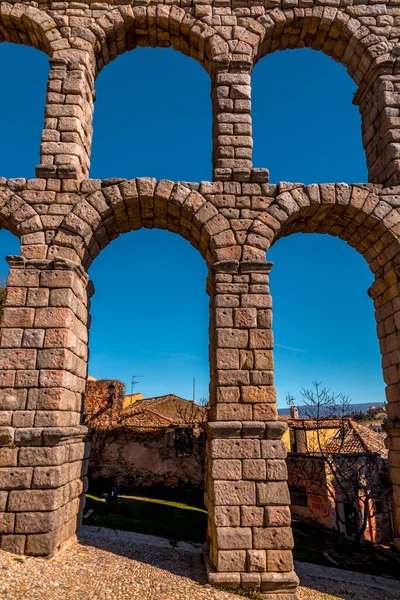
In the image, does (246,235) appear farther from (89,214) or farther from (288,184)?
(89,214)

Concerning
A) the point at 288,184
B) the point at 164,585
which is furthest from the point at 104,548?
the point at 288,184

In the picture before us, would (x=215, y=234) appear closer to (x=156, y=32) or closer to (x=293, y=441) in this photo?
(x=156, y=32)

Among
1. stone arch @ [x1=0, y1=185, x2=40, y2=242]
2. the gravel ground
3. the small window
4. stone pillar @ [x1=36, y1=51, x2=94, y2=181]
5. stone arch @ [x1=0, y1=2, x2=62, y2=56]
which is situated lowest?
the gravel ground

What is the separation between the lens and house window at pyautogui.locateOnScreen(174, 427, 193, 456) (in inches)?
661

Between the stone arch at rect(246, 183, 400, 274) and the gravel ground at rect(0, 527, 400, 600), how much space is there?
500 cm

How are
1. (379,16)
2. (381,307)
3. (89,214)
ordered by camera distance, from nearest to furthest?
(89,214), (381,307), (379,16)

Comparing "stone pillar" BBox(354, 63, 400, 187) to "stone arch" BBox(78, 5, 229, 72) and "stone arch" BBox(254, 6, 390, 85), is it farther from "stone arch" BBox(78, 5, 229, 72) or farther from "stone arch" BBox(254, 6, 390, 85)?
"stone arch" BBox(78, 5, 229, 72)

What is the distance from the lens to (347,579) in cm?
676

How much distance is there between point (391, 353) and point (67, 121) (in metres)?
7.05

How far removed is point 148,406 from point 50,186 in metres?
16.5

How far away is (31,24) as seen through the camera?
7777 mm

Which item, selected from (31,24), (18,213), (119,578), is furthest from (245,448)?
(31,24)

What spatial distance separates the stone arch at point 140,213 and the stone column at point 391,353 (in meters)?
2.83

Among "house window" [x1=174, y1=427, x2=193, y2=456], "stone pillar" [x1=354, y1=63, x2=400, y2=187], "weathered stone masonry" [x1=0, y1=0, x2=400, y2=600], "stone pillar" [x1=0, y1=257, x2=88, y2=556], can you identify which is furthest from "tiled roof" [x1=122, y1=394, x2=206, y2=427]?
"stone pillar" [x1=354, y1=63, x2=400, y2=187]
